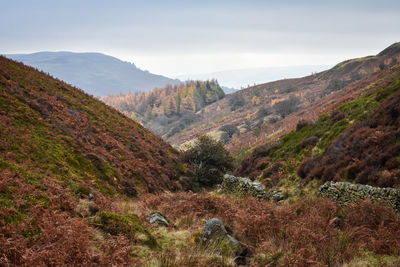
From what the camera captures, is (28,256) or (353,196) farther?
(353,196)

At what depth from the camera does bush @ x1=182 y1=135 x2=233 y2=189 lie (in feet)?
96.0

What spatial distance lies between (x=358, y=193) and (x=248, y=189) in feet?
24.3

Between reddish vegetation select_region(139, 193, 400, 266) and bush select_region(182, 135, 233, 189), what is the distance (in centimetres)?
1833

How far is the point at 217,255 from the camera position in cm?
623

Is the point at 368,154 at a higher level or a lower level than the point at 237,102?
lower

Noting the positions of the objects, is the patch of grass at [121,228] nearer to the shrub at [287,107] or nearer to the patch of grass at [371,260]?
the patch of grass at [371,260]

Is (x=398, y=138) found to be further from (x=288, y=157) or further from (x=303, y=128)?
(x=303, y=128)

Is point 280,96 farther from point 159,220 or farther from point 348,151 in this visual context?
point 159,220

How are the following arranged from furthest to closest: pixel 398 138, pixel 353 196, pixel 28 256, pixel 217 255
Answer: pixel 398 138 < pixel 353 196 < pixel 217 255 < pixel 28 256

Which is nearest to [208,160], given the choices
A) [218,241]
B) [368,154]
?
[368,154]

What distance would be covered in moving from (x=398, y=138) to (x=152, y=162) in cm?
1782

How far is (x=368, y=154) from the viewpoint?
13.5 meters

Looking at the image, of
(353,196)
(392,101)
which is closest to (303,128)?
(392,101)

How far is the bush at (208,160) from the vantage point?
29275 mm
